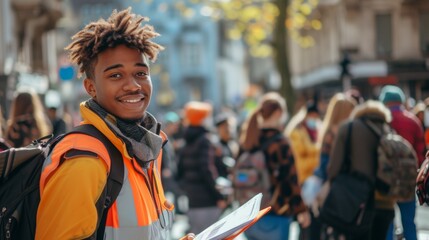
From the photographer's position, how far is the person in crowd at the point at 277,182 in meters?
8.80

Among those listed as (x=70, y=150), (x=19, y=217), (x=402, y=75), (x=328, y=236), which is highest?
(x=70, y=150)

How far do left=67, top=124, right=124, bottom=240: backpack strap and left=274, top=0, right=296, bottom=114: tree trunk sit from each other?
20642mm

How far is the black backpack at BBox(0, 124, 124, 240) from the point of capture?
370cm

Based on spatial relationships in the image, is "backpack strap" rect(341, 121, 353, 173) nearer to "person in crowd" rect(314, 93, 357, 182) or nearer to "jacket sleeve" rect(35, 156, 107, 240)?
"person in crowd" rect(314, 93, 357, 182)

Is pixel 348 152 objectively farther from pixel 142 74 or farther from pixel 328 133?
pixel 142 74

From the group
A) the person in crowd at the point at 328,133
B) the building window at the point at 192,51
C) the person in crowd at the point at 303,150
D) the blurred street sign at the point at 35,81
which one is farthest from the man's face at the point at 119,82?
the building window at the point at 192,51

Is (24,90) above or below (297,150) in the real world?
above

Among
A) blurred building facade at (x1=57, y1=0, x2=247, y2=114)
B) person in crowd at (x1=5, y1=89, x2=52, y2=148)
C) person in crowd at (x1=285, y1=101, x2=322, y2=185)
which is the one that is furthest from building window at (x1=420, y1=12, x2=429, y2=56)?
blurred building facade at (x1=57, y1=0, x2=247, y2=114)

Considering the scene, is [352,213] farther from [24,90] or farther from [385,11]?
[385,11]

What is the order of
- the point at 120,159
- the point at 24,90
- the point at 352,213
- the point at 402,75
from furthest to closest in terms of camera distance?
1. the point at 402,75
2. the point at 24,90
3. the point at 352,213
4. the point at 120,159

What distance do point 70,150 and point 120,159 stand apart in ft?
0.73

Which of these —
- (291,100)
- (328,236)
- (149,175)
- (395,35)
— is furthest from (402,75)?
(149,175)

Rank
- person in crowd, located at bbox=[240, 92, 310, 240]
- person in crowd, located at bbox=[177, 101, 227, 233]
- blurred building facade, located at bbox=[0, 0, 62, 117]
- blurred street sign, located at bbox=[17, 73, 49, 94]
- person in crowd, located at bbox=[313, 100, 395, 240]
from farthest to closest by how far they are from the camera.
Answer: blurred street sign, located at bbox=[17, 73, 49, 94] → blurred building facade, located at bbox=[0, 0, 62, 117] → person in crowd, located at bbox=[177, 101, 227, 233] → person in crowd, located at bbox=[240, 92, 310, 240] → person in crowd, located at bbox=[313, 100, 395, 240]

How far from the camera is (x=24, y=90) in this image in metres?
9.53
